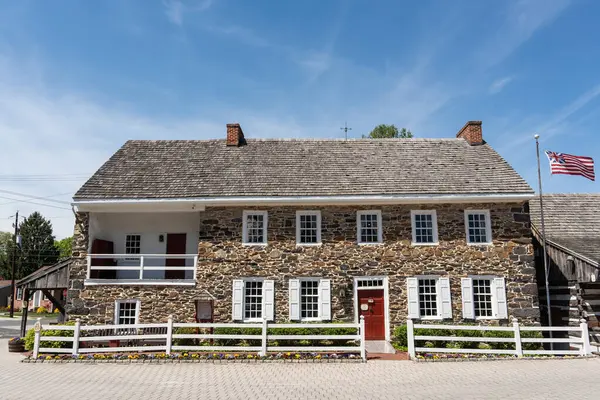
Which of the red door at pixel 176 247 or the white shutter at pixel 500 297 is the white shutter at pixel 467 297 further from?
the red door at pixel 176 247

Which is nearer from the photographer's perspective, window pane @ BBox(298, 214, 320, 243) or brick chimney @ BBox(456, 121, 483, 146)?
window pane @ BBox(298, 214, 320, 243)

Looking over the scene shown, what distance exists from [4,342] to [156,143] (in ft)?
35.1

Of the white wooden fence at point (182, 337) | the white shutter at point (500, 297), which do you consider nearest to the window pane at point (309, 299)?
the white wooden fence at point (182, 337)

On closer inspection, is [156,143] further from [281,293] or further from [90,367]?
[90,367]

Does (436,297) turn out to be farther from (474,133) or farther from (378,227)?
(474,133)

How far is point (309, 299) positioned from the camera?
56.6 feet

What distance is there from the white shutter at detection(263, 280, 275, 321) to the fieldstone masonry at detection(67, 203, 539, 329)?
0.18 metres

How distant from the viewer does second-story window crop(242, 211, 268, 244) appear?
696 inches

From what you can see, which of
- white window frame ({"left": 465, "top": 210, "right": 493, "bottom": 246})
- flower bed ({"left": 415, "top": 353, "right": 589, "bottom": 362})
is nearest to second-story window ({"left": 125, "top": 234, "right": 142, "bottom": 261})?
flower bed ({"left": 415, "top": 353, "right": 589, "bottom": 362})

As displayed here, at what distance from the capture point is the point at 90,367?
12.7 metres

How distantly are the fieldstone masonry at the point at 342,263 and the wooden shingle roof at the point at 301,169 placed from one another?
1.03 metres

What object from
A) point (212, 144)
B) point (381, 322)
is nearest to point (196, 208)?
point (212, 144)

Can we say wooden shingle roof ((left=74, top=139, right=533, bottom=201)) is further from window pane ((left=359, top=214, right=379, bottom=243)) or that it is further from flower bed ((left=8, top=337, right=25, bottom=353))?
flower bed ((left=8, top=337, right=25, bottom=353))

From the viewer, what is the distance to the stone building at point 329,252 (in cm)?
1708
